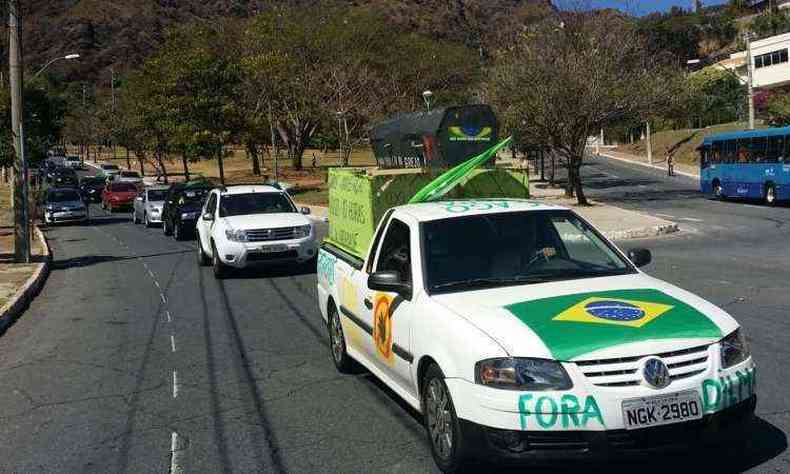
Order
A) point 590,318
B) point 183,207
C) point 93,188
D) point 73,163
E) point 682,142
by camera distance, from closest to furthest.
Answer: point 590,318 < point 183,207 < point 93,188 < point 682,142 < point 73,163

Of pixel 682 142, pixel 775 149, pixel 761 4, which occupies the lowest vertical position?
pixel 775 149

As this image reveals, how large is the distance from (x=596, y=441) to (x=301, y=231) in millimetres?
12637

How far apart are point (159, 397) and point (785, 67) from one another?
272ft

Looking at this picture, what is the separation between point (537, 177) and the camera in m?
59.4

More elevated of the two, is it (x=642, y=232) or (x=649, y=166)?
(x=649, y=166)

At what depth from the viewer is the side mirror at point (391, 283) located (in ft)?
20.4

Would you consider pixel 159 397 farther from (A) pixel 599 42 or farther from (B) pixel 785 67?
(B) pixel 785 67

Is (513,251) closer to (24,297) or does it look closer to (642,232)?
(24,297)

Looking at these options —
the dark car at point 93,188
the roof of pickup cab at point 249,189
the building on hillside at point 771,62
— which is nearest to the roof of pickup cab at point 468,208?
the roof of pickup cab at point 249,189

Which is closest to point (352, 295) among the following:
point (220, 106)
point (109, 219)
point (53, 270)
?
point (53, 270)

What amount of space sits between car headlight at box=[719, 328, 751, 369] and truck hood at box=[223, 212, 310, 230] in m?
12.3

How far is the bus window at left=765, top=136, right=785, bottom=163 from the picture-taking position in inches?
1232

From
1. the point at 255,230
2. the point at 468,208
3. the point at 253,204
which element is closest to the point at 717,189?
the point at 253,204

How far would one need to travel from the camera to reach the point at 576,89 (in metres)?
32.1
